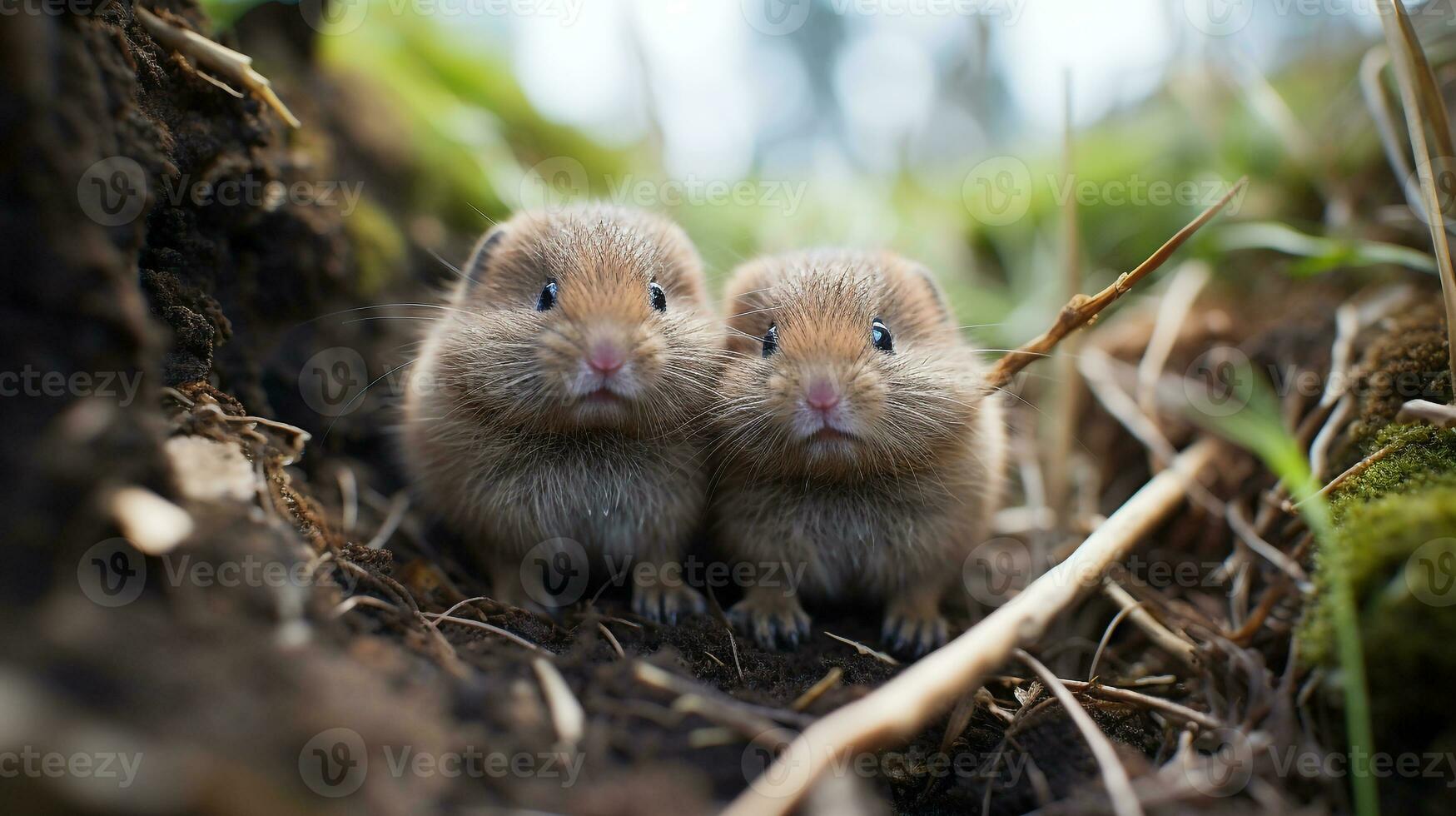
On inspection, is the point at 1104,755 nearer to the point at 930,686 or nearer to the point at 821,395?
the point at 930,686

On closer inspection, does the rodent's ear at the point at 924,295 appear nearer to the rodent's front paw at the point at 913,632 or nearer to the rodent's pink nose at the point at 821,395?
the rodent's pink nose at the point at 821,395

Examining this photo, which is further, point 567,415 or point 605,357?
point 567,415

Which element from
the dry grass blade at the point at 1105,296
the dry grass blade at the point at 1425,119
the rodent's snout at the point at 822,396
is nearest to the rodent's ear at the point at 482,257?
the rodent's snout at the point at 822,396

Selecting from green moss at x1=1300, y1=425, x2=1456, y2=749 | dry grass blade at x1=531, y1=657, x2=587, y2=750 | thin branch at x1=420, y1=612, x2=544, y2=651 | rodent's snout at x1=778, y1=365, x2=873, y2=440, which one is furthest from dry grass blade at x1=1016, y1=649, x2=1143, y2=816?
thin branch at x1=420, y1=612, x2=544, y2=651

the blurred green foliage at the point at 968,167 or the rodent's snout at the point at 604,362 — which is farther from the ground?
the blurred green foliage at the point at 968,167

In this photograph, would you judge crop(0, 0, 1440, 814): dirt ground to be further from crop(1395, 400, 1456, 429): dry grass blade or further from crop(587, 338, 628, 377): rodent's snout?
crop(587, 338, 628, 377): rodent's snout

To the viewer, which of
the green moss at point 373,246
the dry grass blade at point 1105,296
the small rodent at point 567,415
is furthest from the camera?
the green moss at point 373,246

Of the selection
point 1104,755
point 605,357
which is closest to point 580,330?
point 605,357
